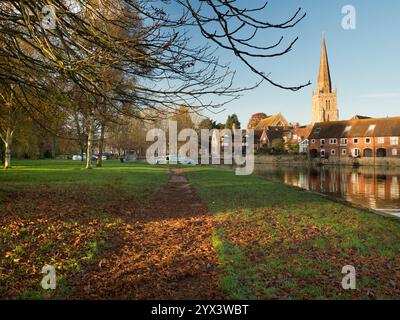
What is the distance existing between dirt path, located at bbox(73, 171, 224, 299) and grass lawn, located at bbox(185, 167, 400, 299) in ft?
1.17

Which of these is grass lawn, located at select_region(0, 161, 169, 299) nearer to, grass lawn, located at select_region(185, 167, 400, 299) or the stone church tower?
grass lawn, located at select_region(185, 167, 400, 299)

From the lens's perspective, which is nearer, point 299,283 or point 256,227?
point 299,283

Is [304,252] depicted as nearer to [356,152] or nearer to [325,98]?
[356,152]

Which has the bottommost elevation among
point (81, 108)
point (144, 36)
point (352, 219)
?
point (352, 219)

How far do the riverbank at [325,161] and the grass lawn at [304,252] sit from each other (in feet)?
166

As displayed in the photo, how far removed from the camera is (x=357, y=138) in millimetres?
70688

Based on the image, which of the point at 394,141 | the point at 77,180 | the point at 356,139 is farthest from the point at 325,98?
the point at 77,180

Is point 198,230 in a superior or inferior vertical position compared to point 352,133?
inferior

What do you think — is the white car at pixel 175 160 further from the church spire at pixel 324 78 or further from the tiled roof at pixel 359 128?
the church spire at pixel 324 78

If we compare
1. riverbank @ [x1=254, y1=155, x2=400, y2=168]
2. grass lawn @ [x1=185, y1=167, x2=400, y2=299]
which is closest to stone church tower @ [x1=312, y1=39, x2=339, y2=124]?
riverbank @ [x1=254, y1=155, x2=400, y2=168]

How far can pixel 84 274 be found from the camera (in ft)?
18.4

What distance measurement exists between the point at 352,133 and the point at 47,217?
73.2 meters
